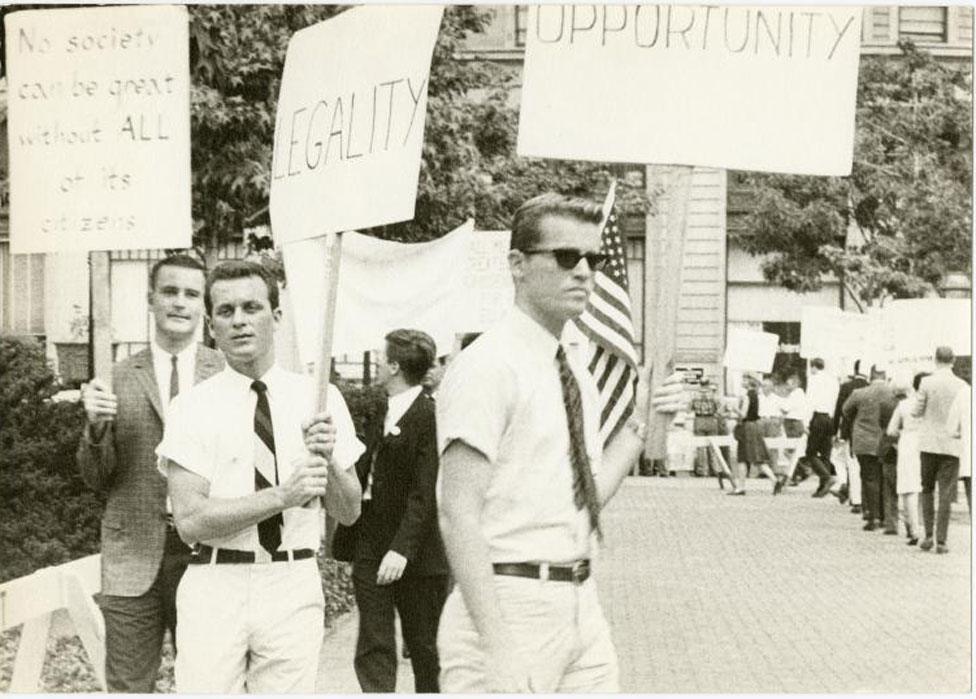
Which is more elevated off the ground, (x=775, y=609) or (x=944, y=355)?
(x=944, y=355)

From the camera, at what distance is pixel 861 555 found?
Result: 685 inches

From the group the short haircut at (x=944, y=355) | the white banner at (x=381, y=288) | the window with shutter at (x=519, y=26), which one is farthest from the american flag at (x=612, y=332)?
the window with shutter at (x=519, y=26)

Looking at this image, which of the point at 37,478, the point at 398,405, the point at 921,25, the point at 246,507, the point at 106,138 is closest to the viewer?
the point at 246,507

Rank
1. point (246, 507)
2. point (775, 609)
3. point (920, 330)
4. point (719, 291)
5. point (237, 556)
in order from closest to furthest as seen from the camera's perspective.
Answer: point (246, 507) → point (237, 556) → point (775, 609) → point (920, 330) → point (719, 291)

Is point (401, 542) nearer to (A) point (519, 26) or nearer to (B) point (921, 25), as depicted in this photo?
(B) point (921, 25)

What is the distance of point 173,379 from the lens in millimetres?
6199

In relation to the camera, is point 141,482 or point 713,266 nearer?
point 141,482

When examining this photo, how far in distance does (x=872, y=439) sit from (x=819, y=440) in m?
5.82

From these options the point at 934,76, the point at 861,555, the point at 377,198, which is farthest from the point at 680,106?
the point at 934,76

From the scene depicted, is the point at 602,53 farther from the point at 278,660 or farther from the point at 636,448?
the point at 278,660

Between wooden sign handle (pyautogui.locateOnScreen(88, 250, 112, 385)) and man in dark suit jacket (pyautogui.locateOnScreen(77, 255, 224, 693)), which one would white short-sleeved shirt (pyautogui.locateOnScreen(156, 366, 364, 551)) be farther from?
wooden sign handle (pyautogui.locateOnScreen(88, 250, 112, 385))

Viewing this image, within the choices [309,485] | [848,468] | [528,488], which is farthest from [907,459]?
[528,488]

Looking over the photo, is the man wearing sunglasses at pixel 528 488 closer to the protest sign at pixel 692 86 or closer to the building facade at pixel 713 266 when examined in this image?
the protest sign at pixel 692 86

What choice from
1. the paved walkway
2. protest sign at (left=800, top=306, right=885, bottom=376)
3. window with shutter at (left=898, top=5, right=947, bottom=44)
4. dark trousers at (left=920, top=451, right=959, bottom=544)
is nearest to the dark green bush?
the paved walkway
